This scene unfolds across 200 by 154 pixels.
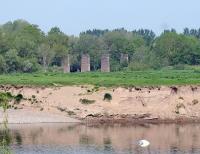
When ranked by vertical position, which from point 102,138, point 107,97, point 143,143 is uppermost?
point 107,97

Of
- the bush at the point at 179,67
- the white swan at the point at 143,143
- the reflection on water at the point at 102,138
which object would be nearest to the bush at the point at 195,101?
the reflection on water at the point at 102,138

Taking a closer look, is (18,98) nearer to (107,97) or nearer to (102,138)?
(107,97)

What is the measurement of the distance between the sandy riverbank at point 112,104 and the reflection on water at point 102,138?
150 inches

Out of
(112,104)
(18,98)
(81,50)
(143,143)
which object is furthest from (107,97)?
(81,50)

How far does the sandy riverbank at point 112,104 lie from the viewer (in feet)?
164

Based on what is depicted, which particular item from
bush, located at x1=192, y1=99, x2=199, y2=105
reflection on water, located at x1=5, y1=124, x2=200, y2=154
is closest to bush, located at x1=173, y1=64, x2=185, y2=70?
bush, located at x1=192, y1=99, x2=199, y2=105

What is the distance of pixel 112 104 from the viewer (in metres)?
51.1

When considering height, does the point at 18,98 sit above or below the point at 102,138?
above

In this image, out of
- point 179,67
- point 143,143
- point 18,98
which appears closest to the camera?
point 143,143

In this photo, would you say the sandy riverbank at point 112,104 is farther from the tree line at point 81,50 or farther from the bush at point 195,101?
the tree line at point 81,50

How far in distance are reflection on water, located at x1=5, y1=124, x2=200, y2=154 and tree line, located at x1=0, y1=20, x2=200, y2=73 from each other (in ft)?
115

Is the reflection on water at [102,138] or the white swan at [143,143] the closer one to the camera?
the reflection on water at [102,138]

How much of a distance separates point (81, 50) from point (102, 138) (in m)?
57.7

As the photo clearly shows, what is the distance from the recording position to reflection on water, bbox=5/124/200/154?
32.8 m
